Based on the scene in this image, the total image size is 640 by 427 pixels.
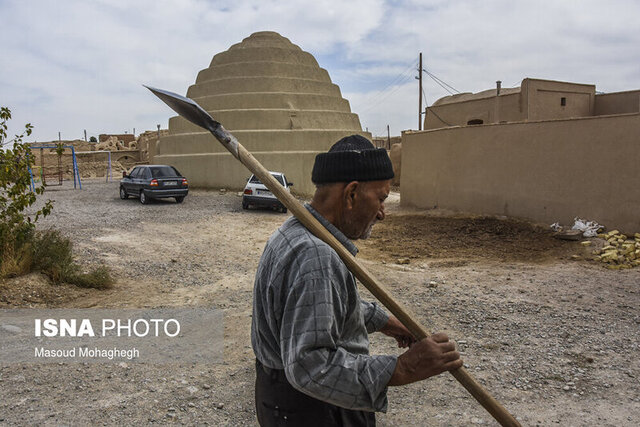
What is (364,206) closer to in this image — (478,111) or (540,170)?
(540,170)

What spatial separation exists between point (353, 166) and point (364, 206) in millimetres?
140

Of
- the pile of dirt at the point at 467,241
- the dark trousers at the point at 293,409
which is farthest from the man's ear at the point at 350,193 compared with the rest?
the pile of dirt at the point at 467,241

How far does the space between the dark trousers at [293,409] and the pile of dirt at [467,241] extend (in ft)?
27.2

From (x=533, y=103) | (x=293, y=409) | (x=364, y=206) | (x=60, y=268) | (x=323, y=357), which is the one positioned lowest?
(x=60, y=268)

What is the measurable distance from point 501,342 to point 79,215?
12.7 m

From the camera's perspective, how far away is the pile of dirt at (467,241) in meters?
9.91

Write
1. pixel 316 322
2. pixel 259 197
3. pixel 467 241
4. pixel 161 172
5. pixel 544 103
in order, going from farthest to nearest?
pixel 544 103, pixel 161 172, pixel 259 197, pixel 467 241, pixel 316 322

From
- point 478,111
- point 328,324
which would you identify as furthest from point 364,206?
point 478,111

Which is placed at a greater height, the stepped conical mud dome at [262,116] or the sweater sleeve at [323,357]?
the stepped conical mud dome at [262,116]

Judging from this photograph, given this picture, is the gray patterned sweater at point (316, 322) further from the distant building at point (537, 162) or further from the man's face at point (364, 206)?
the distant building at point (537, 162)

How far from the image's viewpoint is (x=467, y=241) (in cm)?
1138

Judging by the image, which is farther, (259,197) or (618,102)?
(618,102)

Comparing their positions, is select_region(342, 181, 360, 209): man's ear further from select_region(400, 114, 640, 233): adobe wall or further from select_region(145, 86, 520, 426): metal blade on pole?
select_region(400, 114, 640, 233): adobe wall

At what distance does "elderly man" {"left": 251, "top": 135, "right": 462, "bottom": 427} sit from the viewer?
1321 mm
